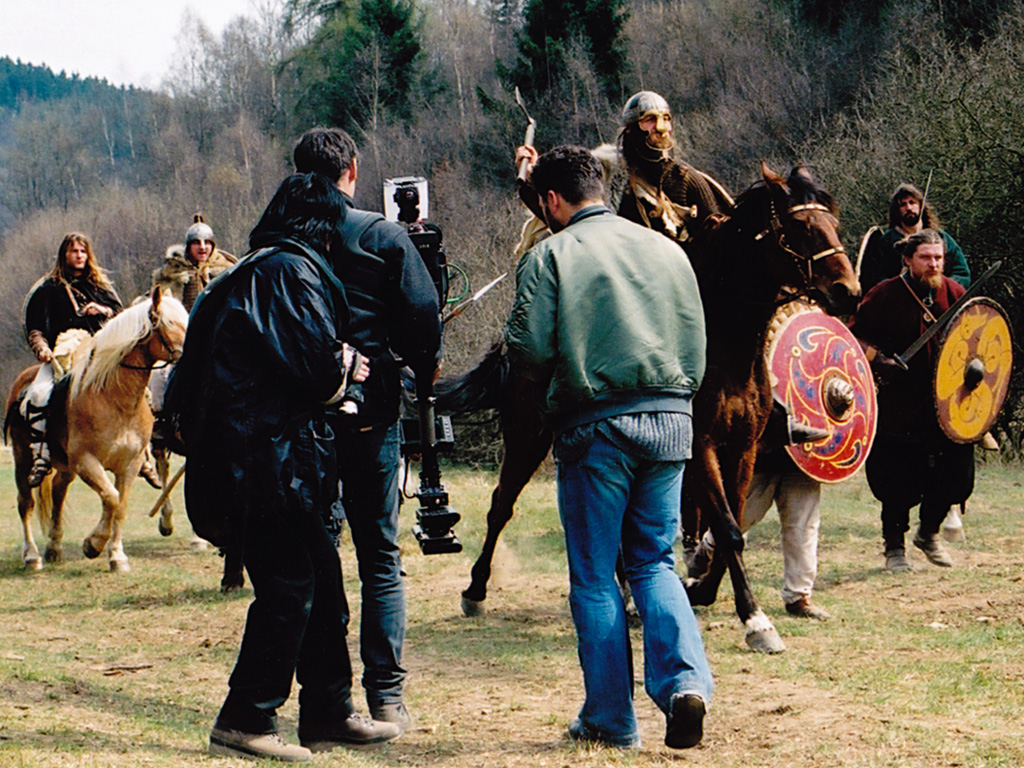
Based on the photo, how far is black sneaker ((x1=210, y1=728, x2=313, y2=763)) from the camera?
14.4ft

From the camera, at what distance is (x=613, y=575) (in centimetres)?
458

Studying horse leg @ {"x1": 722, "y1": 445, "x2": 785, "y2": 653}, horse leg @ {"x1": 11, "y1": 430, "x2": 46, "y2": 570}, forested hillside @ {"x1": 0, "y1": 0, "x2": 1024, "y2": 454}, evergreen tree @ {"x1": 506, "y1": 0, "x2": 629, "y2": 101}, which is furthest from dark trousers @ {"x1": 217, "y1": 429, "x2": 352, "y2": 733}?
evergreen tree @ {"x1": 506, "y1": 0, "x2": 629, "y2": 101}

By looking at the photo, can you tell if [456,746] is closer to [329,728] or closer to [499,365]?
[329,728]

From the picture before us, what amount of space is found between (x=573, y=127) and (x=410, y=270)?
3808 cm

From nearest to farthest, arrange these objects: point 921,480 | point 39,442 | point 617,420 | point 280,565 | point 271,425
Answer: point 271,425 → point 280,565 → point 617,420 → point 921,480 → point 39,442

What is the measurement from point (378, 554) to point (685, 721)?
1.36 metres

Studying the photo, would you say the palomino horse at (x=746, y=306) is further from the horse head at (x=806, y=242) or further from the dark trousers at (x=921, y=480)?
the dark trousers at (x=921, y=480)

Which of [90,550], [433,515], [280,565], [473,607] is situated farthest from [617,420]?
[90,550]

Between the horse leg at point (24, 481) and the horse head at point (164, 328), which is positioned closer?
the horse head at point (164, 328)

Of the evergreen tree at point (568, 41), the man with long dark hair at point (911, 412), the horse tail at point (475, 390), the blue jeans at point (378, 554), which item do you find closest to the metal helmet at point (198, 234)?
the horse tail at point (475, 390)

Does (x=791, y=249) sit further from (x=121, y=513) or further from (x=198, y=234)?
(x=121, y=513)

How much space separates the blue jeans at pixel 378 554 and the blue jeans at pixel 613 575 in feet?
2.41

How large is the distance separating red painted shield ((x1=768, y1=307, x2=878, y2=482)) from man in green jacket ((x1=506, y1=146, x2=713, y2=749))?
264 cm

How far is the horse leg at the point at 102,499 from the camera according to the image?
9.87 metres
